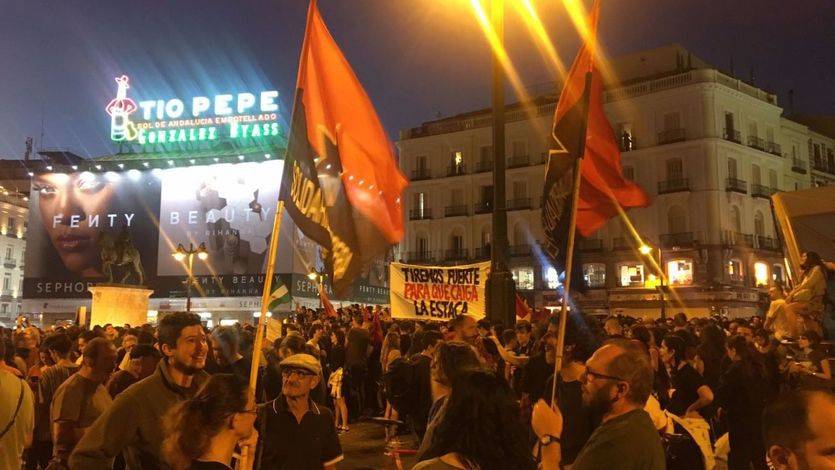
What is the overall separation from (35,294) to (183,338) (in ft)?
192

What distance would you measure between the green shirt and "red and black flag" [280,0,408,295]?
2699mm

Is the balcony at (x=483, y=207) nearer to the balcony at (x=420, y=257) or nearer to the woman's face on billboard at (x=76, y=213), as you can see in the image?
the balcony at (x=420, y=257)

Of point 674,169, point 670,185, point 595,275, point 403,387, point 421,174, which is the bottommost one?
point 403,387

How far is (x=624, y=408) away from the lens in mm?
3193

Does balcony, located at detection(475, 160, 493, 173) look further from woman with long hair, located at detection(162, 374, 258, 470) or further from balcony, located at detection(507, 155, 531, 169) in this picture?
woman with long hair, located at detection(162, 374, 258, 470)

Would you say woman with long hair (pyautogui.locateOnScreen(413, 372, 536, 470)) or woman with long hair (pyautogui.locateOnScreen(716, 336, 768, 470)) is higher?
woman with long hair (pyautogui.locateOnScreen(413, 372, 536, 470))

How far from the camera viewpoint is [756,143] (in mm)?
47906

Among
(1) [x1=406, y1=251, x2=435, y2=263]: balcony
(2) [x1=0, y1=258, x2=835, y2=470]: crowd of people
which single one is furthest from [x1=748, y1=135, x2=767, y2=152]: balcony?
(2) [x1=0, y1=258, x2=835, y2=470]: crowd of people

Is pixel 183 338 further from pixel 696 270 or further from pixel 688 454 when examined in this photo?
pixel 696 270

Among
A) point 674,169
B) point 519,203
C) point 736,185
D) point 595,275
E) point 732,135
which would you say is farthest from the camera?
point 519,203

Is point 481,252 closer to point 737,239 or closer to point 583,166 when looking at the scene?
point 737,239

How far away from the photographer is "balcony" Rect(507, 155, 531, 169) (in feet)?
173

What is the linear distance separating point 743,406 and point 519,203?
46415 millimetres

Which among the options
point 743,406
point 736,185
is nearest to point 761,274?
point 736,185
